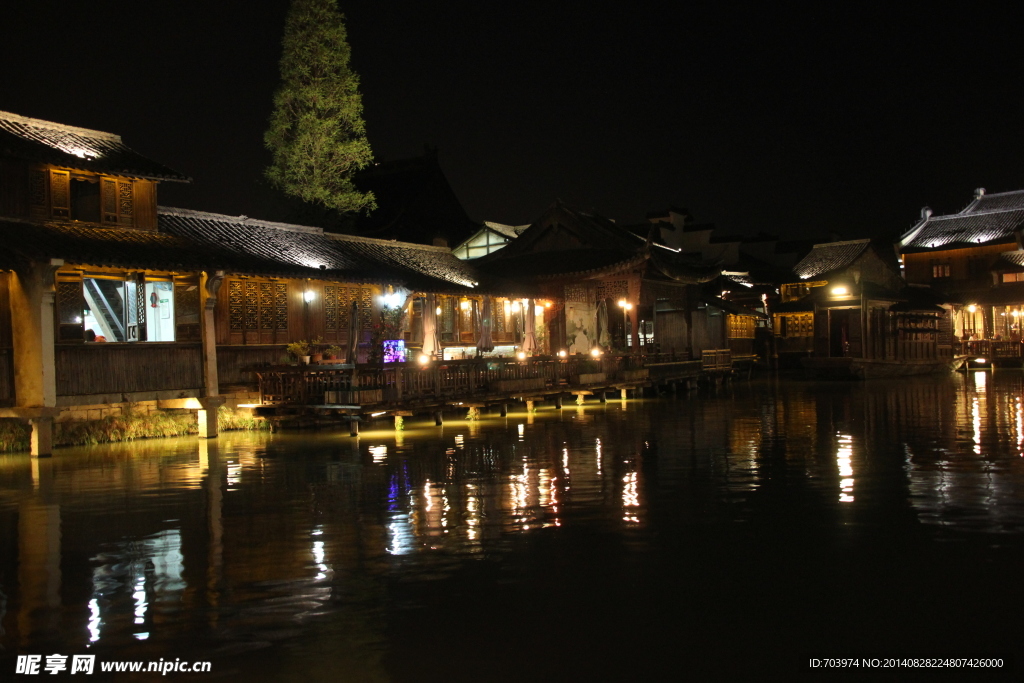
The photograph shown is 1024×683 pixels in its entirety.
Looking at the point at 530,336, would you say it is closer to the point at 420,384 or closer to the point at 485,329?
the point at 485,329

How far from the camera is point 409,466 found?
569 inches

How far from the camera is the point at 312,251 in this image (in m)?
24.6

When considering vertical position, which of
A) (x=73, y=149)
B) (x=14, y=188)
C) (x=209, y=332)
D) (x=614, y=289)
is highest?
(x=73, y=149)

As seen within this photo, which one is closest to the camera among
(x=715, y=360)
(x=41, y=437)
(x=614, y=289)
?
(x=41, y=437)

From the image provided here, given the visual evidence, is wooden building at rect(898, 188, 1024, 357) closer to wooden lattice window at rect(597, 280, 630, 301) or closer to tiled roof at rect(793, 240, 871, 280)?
tiled roof at rect(793, 240, 871, 280)

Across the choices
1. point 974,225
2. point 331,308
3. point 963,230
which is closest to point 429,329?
point 331,308

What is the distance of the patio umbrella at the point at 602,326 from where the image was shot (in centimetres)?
3262

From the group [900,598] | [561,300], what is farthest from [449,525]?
[561,300]

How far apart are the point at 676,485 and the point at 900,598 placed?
538cm

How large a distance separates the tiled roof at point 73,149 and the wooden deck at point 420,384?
5.53 metres

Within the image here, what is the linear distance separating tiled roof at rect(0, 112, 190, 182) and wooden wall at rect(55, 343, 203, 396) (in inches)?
163

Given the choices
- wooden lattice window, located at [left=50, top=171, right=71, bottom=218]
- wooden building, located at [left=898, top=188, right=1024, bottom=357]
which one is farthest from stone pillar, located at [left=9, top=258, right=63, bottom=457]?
wooden building, located at [left=898, top=188, right=1024, bottom=357]

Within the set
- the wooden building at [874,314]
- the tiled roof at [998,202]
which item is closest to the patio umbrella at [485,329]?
the wooden building at [874,314]

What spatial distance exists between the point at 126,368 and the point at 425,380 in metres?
6.81
